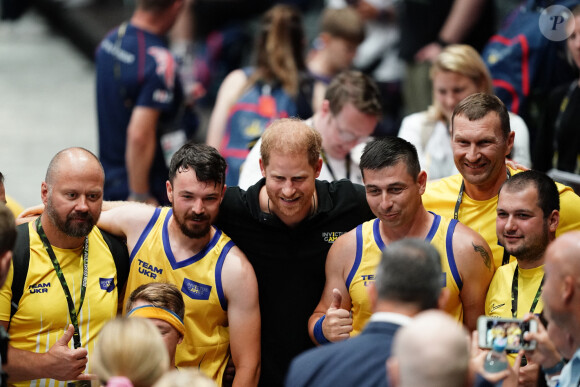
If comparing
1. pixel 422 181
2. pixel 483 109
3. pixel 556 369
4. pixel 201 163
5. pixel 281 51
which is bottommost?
pixel 556 369

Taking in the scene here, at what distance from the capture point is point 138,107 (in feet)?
22.8

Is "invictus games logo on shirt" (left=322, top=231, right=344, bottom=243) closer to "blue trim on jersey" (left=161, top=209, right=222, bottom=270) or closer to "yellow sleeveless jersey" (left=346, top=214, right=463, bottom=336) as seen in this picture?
"yellow sleeveless jersey" (left=346, top=214, right=463, bottom=336)

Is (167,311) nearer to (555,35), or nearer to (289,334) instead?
(289,334)

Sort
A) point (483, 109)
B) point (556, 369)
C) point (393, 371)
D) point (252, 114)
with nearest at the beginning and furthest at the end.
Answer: point (393, 371) < point (556, 369) < point (483, 109) < point (252, 114)

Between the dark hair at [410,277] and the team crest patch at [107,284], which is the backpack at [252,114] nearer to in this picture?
the team crest patch at [107,284]

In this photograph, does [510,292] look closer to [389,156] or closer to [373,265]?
[373,265]

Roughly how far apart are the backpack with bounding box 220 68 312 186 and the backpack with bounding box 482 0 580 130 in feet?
5.27

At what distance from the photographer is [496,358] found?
12.4ft

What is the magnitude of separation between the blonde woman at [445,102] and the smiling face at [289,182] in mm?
1449

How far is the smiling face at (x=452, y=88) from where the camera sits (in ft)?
19.9

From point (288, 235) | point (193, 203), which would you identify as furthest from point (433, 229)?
point (193, 203)

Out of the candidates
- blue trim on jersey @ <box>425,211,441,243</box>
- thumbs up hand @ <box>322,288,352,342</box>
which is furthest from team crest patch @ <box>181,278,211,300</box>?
blue trim on jersey @ <box>425,211,441,243</box>

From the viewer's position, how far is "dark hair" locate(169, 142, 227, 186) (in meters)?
4.73

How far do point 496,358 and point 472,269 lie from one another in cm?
86
